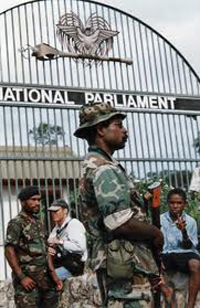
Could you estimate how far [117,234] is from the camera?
8.12ft

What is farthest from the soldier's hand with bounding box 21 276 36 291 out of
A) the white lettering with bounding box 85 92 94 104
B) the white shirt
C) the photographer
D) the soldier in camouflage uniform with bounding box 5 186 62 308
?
the white lettering with bounding box 85 92 94 104

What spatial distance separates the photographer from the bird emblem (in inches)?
110

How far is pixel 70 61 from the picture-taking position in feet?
25.5

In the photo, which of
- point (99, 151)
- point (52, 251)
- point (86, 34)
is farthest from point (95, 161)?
point (86, 34)

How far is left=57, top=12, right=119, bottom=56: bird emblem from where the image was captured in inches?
310

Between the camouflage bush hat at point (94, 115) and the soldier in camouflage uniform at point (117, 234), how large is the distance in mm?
23

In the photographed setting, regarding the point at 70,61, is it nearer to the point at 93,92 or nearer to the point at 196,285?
the point at 93,92

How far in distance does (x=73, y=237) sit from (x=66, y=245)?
100mm

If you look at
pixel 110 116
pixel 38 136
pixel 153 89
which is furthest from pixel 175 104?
pixel 110 116

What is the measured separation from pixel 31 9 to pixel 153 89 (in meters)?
1.72

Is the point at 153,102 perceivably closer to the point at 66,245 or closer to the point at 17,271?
the point at 66,245

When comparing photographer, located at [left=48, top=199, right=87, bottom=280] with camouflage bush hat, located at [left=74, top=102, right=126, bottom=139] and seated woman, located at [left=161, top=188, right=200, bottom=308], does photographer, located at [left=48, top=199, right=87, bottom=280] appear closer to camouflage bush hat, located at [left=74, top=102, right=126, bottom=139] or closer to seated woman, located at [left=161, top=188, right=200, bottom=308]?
seated woman, located at [left=161, top=188, right=200, bottom=308]

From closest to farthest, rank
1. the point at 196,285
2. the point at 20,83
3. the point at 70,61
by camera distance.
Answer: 1. the point at 196,285
2. the point at 20,83
3. the point at 70,61

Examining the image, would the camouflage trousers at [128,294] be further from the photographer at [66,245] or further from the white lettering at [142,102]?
the white lettering at [142,102]
